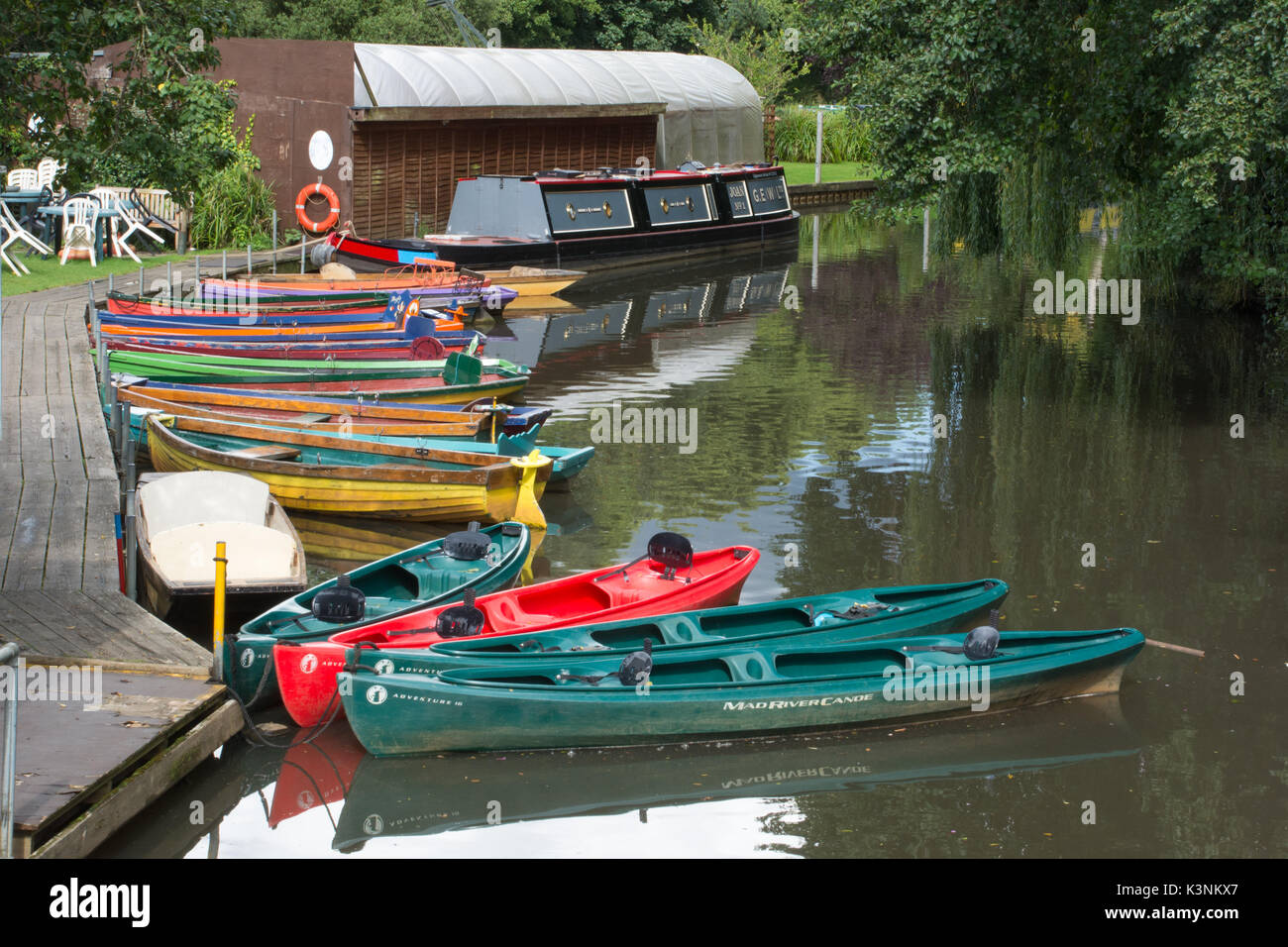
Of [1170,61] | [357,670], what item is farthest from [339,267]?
[357,670]

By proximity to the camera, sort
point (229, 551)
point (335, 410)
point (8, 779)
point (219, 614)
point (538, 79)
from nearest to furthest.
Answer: point (8, 779), point (219, 614), point (229, 551), point (335, 410), point (538, 79)

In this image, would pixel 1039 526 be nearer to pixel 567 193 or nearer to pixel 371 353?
pixel 371 353

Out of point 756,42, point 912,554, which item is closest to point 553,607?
point 912,554

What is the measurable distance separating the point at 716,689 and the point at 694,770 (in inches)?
23.1

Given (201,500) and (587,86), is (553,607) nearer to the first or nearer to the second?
(201,500)

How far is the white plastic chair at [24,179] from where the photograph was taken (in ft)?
→ 91.8

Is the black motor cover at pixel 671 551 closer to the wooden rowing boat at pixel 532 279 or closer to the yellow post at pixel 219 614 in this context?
the yellow post at pixel 219 614

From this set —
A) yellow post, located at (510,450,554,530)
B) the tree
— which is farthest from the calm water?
the tree

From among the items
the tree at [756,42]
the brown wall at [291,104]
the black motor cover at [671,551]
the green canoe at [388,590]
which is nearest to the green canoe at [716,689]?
the green canoe at [388,590]

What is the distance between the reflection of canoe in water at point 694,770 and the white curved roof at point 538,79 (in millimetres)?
24595

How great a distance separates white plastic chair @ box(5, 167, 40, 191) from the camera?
2797cm

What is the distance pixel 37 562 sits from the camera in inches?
446

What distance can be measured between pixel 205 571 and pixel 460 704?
3316 mm

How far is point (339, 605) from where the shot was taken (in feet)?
34.2
